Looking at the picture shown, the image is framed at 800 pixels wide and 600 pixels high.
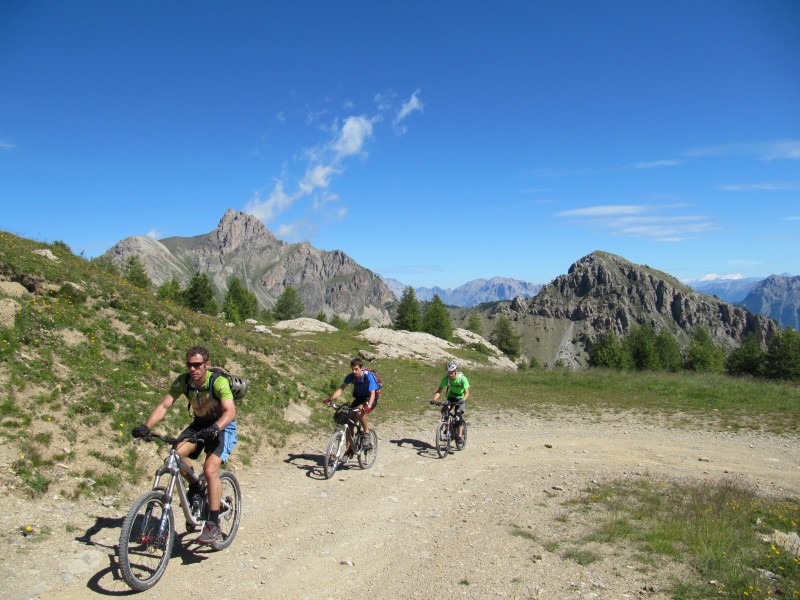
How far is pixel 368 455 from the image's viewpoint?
1416 centimetres

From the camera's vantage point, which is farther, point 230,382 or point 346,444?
point 346,444

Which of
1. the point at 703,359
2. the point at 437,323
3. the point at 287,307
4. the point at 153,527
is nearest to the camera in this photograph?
the point at 153,527

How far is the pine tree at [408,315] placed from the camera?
291ft

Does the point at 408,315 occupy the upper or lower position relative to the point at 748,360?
upper

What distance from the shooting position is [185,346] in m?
18.4

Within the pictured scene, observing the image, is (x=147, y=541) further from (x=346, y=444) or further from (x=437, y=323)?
(x=437, y=323)

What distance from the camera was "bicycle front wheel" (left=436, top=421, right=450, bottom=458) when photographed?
15652 mm

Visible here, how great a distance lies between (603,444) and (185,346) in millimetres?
17186

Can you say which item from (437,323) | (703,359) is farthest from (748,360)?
(437,323)

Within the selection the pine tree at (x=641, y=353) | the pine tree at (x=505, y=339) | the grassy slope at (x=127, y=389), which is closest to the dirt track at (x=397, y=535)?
the grassy slope at (x=127, y=389)

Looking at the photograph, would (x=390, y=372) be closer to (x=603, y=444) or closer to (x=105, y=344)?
(x=603, y=444)

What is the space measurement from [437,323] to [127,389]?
7380 centimetres

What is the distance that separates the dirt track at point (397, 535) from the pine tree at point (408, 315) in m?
71.9

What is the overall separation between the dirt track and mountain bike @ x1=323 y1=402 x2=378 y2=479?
0.41 m
